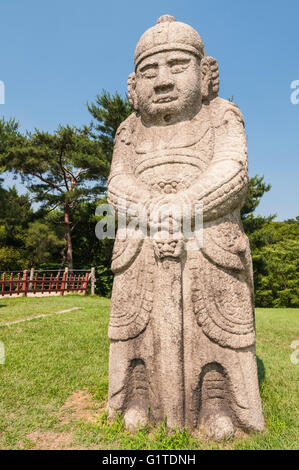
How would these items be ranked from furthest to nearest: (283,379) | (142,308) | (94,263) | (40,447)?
(94,263), (283,379), (142,308), (40,447)

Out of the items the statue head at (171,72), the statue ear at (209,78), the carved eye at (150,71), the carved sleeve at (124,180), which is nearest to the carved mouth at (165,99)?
the statue head at (171,72)

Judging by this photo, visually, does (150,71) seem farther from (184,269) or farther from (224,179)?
(184,269)

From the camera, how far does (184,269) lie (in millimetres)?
2379

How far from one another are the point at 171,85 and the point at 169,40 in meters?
0.39

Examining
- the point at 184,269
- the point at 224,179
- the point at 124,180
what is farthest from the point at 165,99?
the point at 184,269

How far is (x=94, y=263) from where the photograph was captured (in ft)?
63.1

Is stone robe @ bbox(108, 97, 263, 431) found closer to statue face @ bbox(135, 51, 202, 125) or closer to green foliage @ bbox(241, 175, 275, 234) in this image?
statue face @ bbox(135, 51, 202, 125)

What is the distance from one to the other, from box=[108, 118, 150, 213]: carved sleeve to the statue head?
315 millimetres

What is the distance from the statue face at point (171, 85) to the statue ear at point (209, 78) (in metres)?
0.06

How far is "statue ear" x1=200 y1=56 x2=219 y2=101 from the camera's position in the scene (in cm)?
272

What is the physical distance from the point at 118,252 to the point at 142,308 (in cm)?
51

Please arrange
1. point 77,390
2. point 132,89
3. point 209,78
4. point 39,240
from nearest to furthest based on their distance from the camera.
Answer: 1. point 209,78
2. point 132,89
3. point 77,390
4. point 39,240
